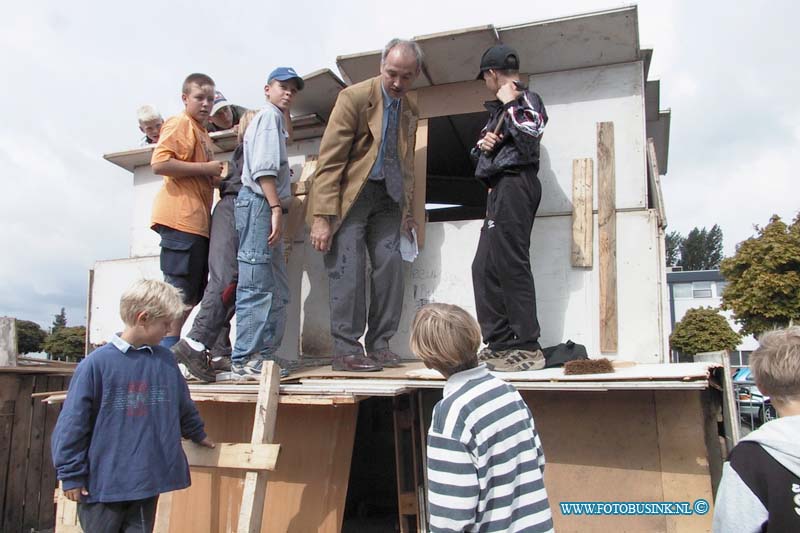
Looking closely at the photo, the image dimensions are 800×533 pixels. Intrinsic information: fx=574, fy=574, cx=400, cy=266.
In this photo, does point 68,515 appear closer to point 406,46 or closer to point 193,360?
point 193,360

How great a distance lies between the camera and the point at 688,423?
9.82ft

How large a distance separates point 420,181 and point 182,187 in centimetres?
187

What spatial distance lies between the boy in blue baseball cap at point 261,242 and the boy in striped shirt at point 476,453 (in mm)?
1885

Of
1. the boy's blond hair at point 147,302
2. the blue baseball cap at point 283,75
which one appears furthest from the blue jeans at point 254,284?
the boy's blond hair at point 147,302

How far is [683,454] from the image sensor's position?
2.96 metres

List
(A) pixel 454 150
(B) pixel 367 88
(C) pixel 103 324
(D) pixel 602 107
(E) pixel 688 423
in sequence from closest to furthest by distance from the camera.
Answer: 1. (E) pixel 688 423
2. (B) pixel 367 88
3. (D) pixel 602 107
4. (C) pixel 103 324
5. (A) pixel 454 150

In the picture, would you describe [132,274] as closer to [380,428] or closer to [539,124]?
[380,428]

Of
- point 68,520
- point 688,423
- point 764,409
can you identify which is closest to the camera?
point 688,423

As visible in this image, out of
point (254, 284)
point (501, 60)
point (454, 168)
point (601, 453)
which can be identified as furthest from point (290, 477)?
point (454, 168)

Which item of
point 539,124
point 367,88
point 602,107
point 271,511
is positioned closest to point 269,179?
point 367,88

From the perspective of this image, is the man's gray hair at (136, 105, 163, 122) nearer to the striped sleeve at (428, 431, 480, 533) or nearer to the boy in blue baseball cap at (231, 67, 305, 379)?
the boy in blue baseball cap at (231, 67, 305, 379)

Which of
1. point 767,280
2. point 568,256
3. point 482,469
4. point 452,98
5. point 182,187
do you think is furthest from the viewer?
point 767,280

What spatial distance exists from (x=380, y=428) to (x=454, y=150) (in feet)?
13.4

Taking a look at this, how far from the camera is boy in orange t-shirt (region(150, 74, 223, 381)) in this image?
383cm
